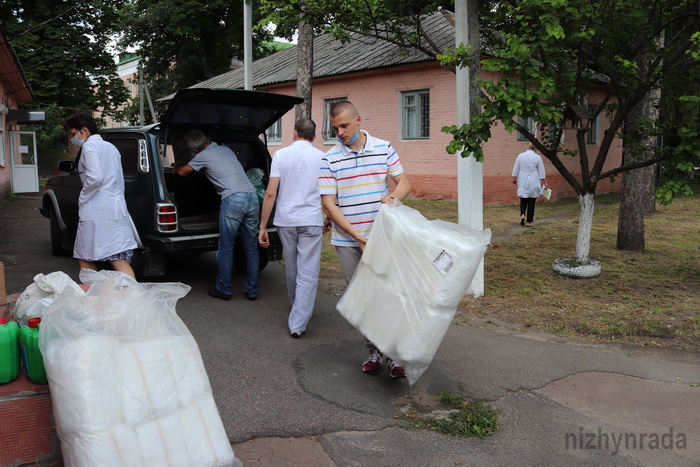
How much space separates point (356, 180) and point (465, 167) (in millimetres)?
2615

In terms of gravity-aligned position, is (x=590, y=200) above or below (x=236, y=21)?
below

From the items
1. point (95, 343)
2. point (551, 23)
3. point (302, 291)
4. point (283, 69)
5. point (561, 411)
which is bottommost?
point (561, 411)

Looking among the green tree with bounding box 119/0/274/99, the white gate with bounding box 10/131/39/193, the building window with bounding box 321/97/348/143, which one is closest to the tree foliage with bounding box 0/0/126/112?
the green tree with bounding box 119/0/274/99

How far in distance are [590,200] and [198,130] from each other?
483 centimetres

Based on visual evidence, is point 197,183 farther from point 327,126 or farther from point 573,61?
point 327,126

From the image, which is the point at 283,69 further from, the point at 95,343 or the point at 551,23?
the point at 95,343

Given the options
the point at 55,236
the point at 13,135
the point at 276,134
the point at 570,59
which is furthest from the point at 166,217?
the point at 13,135

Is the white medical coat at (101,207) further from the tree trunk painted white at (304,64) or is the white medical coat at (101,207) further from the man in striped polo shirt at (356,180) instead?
the tree trunk painted white at (304,64)

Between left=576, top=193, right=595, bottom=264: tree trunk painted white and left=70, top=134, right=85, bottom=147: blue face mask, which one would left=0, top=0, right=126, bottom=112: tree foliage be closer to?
left=70, top=134, right=85, bottom=147: blue face mask

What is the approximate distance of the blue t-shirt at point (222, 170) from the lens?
20.7 ft

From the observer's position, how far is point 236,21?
3238cm

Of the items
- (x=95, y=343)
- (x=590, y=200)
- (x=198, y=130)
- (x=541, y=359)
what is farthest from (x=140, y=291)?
(x=590, y=200)

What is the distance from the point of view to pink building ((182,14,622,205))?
54.5 ft

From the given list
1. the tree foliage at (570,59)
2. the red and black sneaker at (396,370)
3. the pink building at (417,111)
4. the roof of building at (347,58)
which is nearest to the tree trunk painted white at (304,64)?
the roof of building at (347,58)
